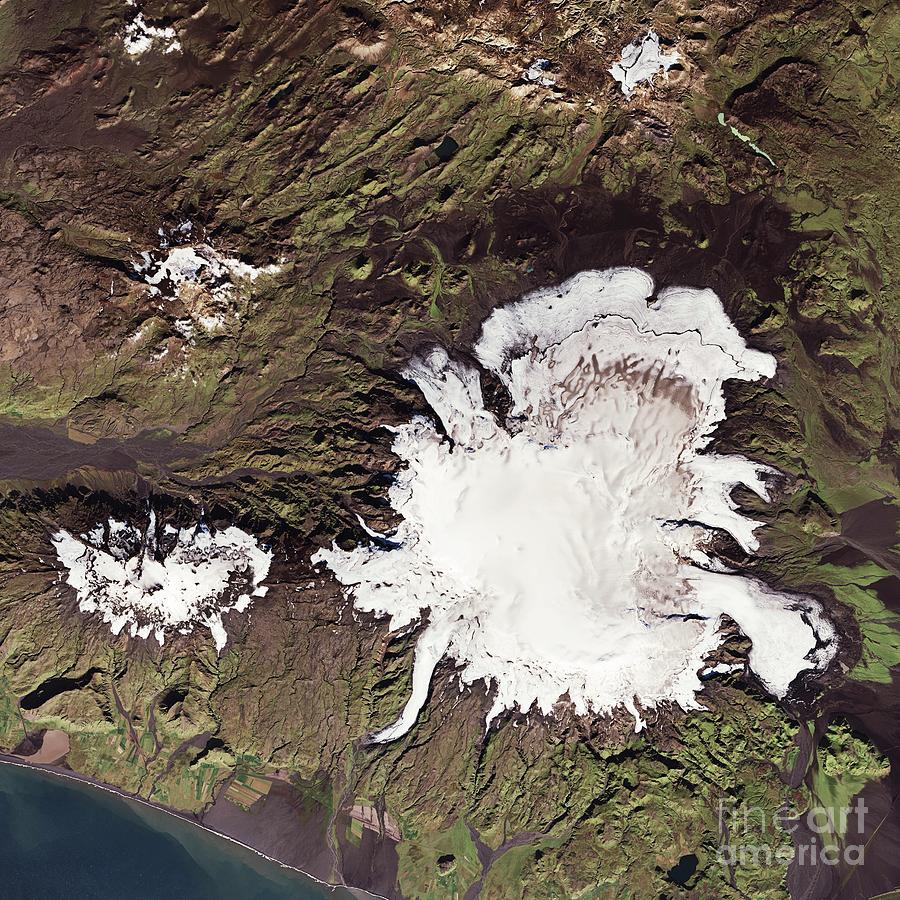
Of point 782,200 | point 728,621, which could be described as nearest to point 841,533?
point 728,621

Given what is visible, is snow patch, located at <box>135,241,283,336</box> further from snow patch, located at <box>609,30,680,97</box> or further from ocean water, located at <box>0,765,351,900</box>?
ocean water, located at <box>0,765,351,900</box>

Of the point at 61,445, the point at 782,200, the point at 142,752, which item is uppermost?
the point at 782,200

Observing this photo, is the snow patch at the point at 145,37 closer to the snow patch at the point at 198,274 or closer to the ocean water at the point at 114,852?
the snow patch at the point at 198,274

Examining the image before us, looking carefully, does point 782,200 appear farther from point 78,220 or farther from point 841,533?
point 78,220
